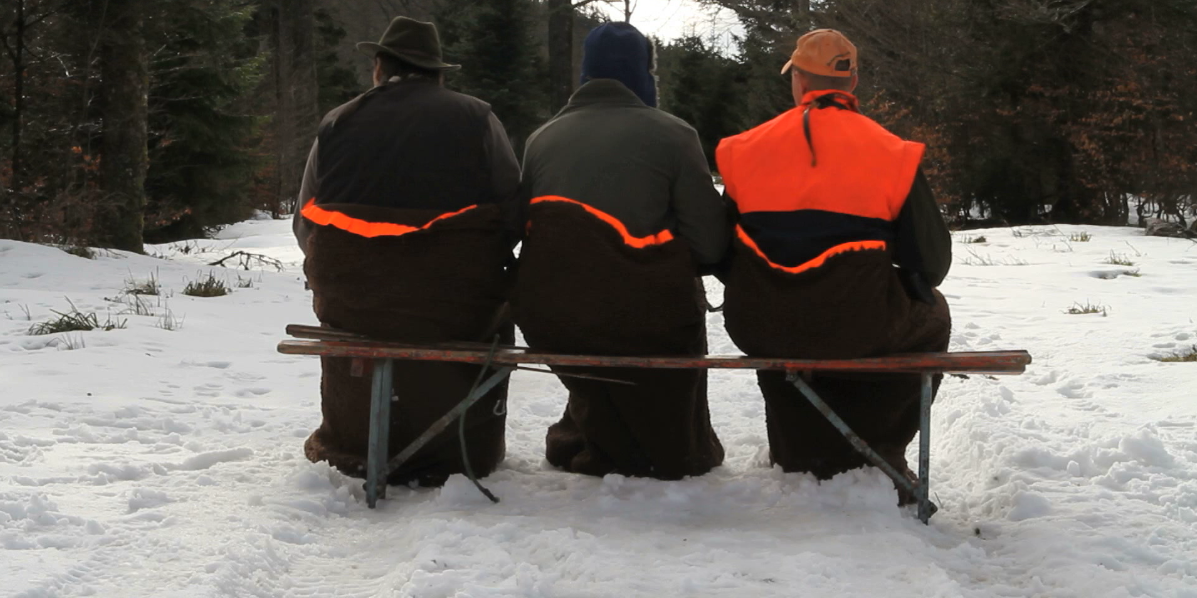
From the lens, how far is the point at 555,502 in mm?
4074

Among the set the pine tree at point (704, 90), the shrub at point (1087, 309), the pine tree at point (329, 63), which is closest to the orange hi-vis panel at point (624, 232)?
the shrub at point (1087, 309)

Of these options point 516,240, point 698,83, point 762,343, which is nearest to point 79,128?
point 516,240

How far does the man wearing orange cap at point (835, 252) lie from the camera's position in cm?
388

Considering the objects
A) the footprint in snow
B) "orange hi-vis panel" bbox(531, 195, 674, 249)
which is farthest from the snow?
"orange hi-vis panel" bbox(531, 195, 674, 249)

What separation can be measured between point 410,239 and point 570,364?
0.79 meters

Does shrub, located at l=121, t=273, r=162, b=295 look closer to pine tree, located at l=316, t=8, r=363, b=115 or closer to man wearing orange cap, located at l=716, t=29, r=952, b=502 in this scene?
man wearing orange cap, located at l=716, t=29, r=952, b=502

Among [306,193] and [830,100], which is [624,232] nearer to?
[830,100]

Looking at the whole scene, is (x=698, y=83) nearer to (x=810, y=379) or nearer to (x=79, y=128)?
(x=79, y=128)

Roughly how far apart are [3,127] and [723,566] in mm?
10773

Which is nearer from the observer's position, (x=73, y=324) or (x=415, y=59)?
(x=415, y=59)

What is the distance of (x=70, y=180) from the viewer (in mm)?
12656

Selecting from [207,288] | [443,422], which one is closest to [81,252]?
[207,288]

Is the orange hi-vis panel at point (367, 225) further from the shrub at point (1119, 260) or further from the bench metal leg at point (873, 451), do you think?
the shrub at point (1119, 260)

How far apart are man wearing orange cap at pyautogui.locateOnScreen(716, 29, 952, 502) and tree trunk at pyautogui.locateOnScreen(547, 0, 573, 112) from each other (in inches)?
720
